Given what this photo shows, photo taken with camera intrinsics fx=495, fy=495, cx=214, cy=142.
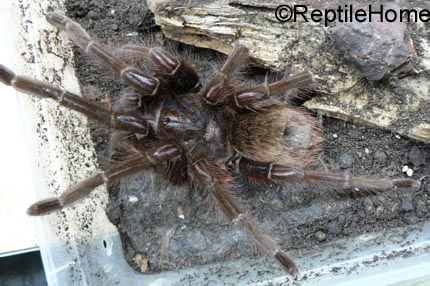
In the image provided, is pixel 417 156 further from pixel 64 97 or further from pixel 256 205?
pixel 64 97

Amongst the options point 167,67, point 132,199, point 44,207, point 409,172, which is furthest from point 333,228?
point 44,207

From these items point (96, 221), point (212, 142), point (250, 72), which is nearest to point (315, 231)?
point (212, 142)

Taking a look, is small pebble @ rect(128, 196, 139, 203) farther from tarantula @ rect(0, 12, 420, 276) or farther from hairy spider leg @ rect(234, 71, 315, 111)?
hairy spider leg @ rect(234, 71, 315, 111)

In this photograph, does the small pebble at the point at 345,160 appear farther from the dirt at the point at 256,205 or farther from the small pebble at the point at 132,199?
the small pebble at the point at 132,199

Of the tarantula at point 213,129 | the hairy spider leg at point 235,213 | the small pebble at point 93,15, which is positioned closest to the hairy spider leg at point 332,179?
the tarantula at point 213,129

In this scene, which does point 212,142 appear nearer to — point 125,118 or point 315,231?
point 125,118
